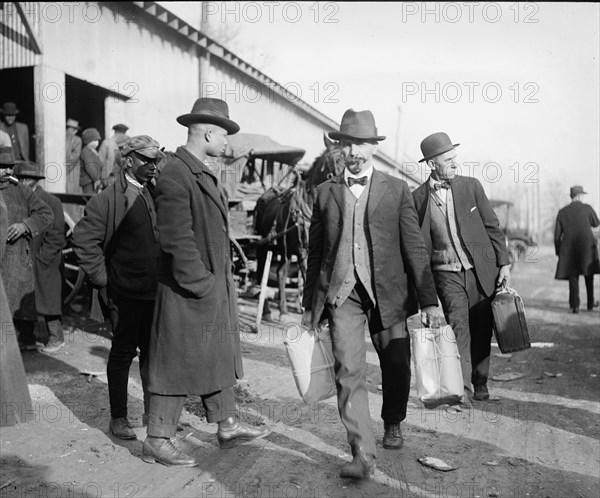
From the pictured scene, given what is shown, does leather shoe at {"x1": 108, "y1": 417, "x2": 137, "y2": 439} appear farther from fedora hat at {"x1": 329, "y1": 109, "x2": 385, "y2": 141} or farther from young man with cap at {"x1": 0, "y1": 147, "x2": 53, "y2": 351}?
young man with cap at {"x1": 0, "y1": 147, "x2": 53, "y2": 351}

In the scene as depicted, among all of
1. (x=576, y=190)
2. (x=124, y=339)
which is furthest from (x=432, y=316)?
(x=576, y=190)

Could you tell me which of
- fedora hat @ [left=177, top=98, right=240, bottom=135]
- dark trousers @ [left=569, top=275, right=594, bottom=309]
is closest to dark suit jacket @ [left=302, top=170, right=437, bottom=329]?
fedora hat @ [left=177, top=98, right=240, bottom=135]

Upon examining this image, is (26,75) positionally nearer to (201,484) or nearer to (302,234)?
(302,234)

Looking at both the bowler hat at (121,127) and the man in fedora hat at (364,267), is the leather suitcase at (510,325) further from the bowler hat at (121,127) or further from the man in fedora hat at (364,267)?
the bowler hat at (121,127)

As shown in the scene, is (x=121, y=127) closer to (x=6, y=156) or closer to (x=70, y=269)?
(x=70, y=269)

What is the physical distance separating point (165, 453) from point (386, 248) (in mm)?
1869

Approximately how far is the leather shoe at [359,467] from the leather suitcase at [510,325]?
1.91 m

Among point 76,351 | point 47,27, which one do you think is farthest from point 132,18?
point 76,351

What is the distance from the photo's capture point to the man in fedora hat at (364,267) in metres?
4.01

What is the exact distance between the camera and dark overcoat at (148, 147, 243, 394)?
3.89m

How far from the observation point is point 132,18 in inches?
564

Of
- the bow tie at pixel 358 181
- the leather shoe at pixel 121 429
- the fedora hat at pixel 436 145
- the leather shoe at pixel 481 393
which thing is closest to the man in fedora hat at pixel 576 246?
the leather shoe at pixel 481 393

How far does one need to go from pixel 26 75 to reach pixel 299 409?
13.0 meters

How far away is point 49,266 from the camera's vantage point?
7.70 meters
